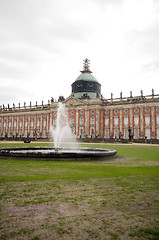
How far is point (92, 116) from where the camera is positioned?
53438mm

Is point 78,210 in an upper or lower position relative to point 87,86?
lower

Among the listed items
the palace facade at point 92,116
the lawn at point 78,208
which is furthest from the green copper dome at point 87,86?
the lawn at point 78,208

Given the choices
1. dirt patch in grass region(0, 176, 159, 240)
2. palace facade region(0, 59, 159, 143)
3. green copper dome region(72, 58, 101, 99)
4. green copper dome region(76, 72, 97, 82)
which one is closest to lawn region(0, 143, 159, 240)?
dirt patch in grass region(0, 176, 159, 240)

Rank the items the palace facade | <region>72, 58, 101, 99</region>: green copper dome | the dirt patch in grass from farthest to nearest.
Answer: <region>72, 58, 101, 99</region>: green copper dome
the palace facade
the dirt patch in grass

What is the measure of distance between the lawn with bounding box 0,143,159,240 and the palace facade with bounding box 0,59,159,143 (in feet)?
114

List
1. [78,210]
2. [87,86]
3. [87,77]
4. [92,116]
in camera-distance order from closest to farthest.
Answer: [78,210] < [92,116] < [87,86] < [87,77]

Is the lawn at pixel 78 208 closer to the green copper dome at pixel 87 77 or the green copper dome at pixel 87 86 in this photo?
the green copper dome at pixel 87 86

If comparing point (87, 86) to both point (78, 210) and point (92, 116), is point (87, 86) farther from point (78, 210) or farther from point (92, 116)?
point (78, 210)

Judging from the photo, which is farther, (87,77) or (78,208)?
(87,77)

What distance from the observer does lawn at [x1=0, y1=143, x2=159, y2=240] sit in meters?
3.01

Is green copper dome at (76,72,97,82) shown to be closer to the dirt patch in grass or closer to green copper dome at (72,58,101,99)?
green copper dome at (72,58,101,99)

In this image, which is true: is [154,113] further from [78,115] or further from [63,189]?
[63,189]

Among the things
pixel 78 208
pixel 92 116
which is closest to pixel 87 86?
pixel 92 116

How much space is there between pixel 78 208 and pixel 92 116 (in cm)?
4978
